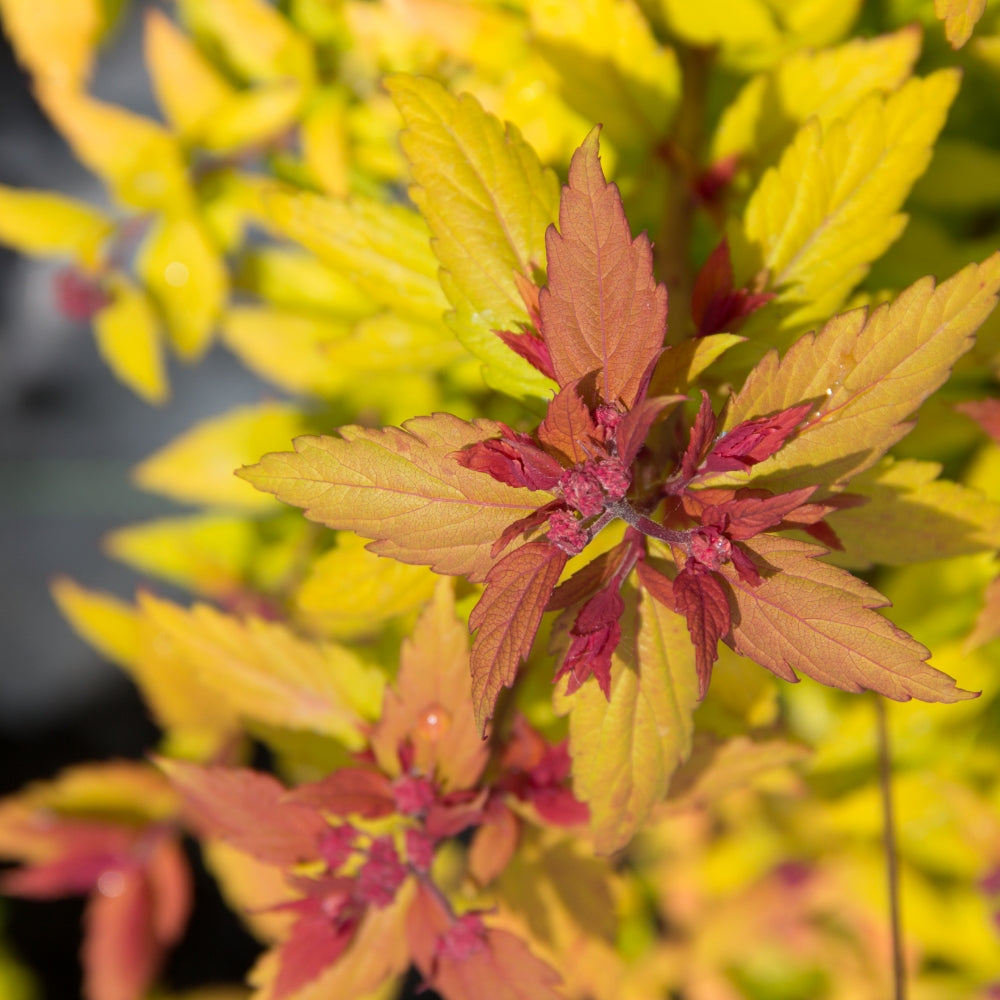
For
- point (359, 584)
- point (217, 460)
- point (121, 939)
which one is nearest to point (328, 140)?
point (217, 460)

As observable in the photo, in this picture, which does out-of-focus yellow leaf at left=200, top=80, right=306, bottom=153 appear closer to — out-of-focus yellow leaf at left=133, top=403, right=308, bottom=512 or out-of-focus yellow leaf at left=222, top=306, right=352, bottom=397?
out-of-focus yellow leaf at left=222, top=306, right=352, bottom=397

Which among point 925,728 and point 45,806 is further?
point 45,806

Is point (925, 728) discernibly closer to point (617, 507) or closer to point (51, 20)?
point (617, 507)

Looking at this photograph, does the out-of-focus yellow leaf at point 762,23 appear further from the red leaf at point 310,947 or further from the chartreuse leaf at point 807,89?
the red leaf at point 310,947

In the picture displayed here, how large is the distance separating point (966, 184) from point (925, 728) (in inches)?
29.6

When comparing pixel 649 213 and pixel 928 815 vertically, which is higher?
pixel 649 213

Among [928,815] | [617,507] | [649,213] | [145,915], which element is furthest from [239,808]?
[928,815]

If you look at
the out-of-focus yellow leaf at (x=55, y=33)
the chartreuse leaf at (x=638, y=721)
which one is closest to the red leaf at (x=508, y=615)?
the chartreuse leaf at (x=638, y=721)

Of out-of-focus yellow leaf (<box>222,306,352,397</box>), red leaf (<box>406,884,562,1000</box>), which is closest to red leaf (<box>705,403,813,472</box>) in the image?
red leaf (<box>406,884,562,1000</box>)

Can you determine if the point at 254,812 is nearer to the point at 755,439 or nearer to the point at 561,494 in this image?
the point at 561,494

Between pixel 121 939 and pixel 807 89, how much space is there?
1519mm

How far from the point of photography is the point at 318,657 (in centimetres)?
91

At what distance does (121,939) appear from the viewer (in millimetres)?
1314

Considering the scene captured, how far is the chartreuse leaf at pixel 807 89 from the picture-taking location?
2.83 ft
